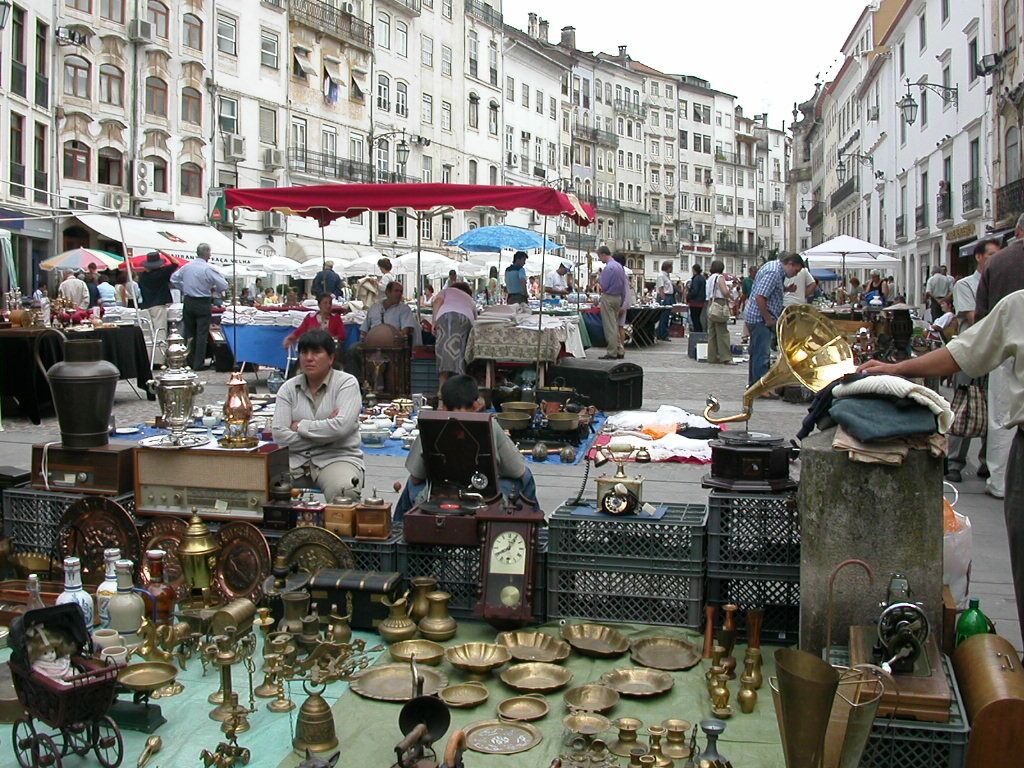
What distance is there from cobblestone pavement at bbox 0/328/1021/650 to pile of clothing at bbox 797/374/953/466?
1.25 m

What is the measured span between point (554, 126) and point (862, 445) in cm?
5855

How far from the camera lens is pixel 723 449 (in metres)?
4.53

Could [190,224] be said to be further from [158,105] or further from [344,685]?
[344,685]

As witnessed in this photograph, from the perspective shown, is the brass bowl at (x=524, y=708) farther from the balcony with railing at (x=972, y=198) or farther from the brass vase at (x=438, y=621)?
the balcony with railing at (x=972, y=198)

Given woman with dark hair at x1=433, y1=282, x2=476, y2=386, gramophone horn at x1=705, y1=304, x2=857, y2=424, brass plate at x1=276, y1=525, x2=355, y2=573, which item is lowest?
brass plate at x1=276, y1=525, x2=355, y2=573

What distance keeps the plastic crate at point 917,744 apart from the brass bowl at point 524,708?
3.82 feet

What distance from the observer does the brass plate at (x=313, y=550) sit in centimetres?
471

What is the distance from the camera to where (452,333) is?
11.6 m

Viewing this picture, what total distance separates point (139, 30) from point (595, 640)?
1246 inches

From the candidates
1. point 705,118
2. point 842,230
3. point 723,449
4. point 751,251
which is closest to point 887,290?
point 723,449

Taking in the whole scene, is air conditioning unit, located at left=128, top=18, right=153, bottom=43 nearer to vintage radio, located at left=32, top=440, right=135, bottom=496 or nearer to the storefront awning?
the storefront awning

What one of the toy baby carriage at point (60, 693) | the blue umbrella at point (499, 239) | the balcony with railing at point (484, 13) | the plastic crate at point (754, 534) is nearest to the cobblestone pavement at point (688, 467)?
the plastic crate at point (754, 534)

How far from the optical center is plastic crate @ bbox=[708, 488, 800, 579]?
4.31 metres

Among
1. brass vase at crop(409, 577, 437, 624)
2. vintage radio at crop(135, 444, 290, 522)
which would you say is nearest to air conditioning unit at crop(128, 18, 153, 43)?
vintage radio at crop(135, 444, 290, 522)
